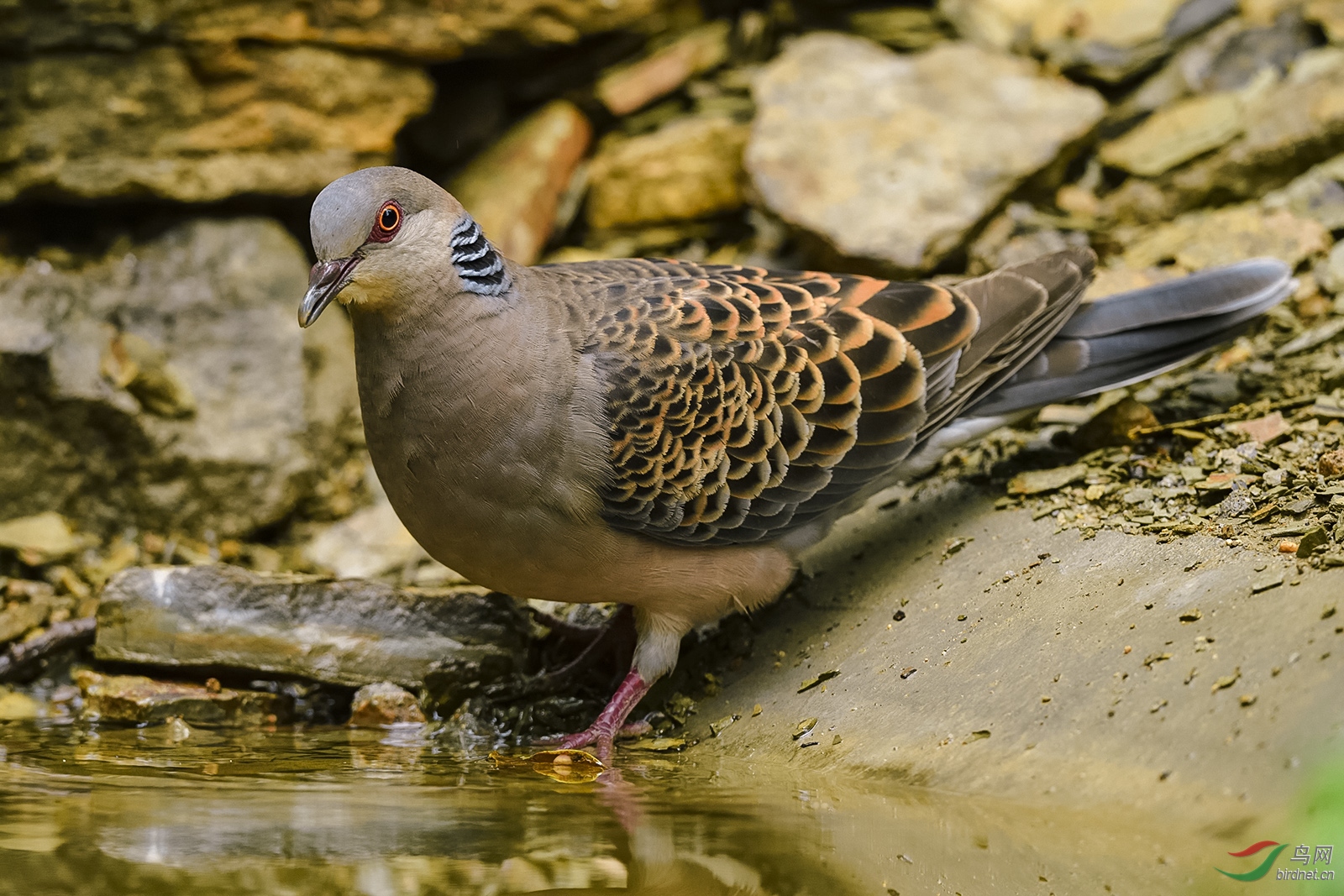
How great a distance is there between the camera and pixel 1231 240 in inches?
227

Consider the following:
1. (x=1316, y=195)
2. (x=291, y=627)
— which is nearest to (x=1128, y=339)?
(x=1316, y=195)

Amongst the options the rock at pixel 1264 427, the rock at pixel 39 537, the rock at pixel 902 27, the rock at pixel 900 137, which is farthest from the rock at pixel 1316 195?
the rock at pixel 39 537

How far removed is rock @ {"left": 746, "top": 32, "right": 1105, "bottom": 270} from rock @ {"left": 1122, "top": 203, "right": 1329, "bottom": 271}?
740 mm

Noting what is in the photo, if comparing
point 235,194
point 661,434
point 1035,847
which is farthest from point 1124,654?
point 235,194

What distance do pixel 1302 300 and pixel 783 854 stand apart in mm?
3856

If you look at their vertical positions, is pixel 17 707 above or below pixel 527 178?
below

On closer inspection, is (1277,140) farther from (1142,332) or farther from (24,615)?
(24,615)

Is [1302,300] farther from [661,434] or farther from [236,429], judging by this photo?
[236,429]

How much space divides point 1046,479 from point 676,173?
319cm

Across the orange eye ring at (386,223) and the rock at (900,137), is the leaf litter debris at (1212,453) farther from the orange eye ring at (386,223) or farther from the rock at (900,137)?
the orange eye ring at (386,223)

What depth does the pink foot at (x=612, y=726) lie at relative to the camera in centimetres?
402

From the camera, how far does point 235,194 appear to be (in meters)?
6.14

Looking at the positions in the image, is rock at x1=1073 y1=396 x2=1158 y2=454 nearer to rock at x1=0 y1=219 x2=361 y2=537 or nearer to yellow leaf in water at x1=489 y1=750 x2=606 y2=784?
yellow leaf in water at x1=489 y1=750 x2=606 y2=784

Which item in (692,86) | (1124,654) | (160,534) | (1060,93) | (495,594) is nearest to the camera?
(1124,654)
